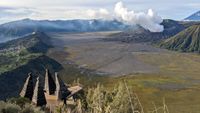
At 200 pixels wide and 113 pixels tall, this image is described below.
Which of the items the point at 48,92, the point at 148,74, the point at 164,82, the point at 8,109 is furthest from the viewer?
the point at 148,74

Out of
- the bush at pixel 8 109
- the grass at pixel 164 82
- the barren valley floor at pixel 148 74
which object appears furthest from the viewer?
the barren valley floor at pixel 148 74

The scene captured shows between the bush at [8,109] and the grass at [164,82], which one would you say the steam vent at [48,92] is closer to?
the grass at [164,82]

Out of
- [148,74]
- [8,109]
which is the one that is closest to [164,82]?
[148,74]

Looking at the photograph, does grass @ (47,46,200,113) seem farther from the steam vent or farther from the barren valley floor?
the steam vent

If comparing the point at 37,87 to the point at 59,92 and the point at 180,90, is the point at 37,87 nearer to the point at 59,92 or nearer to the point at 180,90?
the point at 59,92

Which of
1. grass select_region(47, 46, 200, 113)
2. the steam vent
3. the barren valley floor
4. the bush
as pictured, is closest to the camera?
the bush

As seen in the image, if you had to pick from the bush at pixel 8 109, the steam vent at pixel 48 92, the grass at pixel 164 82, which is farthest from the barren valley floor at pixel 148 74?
the bush at pixel 8 109

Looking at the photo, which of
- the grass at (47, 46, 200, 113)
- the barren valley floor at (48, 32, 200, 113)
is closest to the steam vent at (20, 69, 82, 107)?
the grass at (47, 46, 200, 113)

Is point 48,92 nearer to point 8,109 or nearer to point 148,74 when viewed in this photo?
point 8,109
